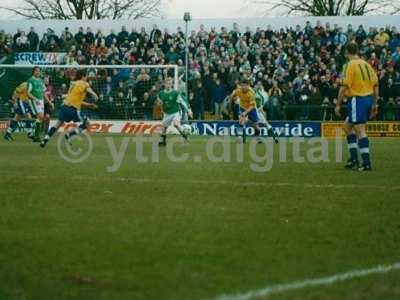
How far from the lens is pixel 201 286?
5949 millimetres

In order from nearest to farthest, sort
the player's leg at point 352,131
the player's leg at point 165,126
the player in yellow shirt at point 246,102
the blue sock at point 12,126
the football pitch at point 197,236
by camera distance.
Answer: the football pitch at point 197,236
the player's leg at point 352,131
the player's leg at point 165,126
the player in yellow shirt at point 246,102
the blue sock at point 12,126

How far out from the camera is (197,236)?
8047 millimetres

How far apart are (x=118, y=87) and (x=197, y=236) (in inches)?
1112

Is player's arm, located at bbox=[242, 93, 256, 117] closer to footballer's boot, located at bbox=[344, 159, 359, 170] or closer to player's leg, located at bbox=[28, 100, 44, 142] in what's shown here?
player's leg, located at bbox=[28, 100, 44, 142]

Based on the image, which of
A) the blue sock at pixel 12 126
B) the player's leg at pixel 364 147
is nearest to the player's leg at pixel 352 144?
the player's leg at pixel 364 147

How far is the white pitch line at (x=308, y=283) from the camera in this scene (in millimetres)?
5609

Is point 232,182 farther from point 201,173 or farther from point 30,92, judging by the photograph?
point 30,92

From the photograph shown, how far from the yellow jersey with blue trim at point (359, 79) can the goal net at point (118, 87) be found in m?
19.1

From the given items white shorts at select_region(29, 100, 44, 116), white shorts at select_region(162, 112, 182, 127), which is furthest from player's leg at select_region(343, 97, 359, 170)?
white shorts at select_region(29, 100, 44, 116)

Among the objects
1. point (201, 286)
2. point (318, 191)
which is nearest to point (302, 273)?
point (201, 286)

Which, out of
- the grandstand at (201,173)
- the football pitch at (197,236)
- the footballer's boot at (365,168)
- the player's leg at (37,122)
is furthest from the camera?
the player's leg at (37,122)

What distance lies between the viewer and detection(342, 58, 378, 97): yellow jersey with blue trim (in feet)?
52.6

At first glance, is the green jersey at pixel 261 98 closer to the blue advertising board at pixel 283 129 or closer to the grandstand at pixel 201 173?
the grandstand at pixel 201 173

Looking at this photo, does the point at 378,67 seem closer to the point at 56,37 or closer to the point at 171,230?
the point at 56,37
